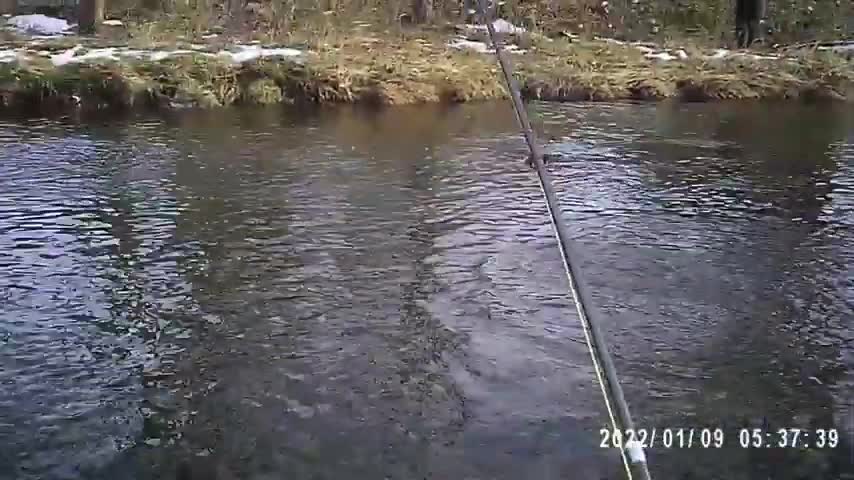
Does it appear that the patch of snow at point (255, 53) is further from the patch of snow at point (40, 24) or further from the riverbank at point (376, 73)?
the patch of snow at point (40, 24)

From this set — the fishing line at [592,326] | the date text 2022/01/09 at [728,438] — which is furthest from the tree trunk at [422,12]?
the date text 2022/01/09 at [728,438]

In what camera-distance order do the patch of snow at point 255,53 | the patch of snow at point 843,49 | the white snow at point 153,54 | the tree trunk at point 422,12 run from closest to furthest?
the white snow at point 153,54
the patch of snow at point 255,53
the patch of snow at point 843,49
the tree trunk at point 422,12

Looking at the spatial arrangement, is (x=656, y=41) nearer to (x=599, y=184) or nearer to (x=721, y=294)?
(x=599, y=184)

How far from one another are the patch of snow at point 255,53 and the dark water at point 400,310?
329 centimetres

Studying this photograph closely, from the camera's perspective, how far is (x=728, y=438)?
12.2 ft

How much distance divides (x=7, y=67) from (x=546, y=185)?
8606mm

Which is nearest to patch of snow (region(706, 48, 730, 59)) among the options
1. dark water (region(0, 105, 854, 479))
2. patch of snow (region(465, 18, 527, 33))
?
patch of snow (region(465, 18, 527, 33))

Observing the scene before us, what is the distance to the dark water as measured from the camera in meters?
3.62

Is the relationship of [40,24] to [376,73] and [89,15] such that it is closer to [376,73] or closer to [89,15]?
[89,15]

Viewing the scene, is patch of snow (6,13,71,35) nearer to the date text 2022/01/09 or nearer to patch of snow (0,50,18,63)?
patch of snow (0,50,18,63)

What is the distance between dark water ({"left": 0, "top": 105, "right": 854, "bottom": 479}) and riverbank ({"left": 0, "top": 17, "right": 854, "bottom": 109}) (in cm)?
226

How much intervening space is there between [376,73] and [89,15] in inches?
175

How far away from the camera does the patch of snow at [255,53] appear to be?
37.8 feet

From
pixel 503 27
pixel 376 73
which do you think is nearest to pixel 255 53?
pixel 376 73
